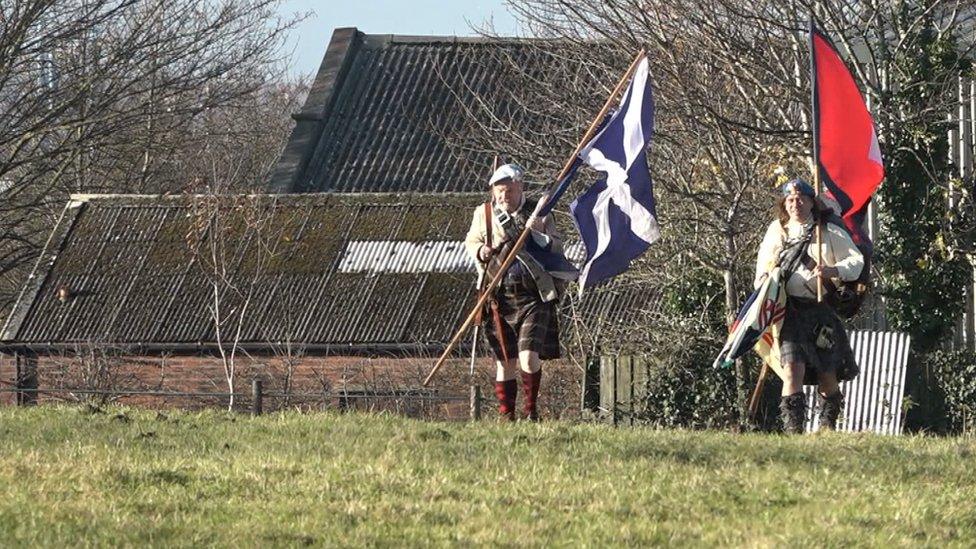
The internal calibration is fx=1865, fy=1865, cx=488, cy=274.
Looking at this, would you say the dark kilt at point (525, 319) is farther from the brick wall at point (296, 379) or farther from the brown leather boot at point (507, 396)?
the brick wall at point (296, 379)

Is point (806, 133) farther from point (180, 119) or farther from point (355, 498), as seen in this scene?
point (180, 119)

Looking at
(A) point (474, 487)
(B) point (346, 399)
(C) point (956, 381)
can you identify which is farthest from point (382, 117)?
(A) point (474, 487)

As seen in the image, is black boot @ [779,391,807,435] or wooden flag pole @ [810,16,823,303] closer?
wooden flag pole @ [810,16,823,303]

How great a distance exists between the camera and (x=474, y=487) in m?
8.44

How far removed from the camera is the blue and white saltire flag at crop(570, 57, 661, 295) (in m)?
12.7

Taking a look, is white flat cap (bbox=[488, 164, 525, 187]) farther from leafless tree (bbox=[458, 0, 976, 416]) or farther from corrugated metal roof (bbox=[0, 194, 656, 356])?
corrugated metal roof (bbox=[0, 194, 656, 356])

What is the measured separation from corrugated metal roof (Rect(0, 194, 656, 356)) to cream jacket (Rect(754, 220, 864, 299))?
1460cm

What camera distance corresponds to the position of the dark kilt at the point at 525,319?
1229cm

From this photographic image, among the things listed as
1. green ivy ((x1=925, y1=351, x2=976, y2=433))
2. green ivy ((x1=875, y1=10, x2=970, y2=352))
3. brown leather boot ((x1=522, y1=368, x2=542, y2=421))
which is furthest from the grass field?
green ivy ((x1=875, y1=10, x2=970, y2=352))

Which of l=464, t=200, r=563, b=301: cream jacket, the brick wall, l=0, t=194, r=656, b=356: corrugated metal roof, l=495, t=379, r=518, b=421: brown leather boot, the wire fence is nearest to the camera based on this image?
l=464, t=200, r=563, b=301: cream jacket

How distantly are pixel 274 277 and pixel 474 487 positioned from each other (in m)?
20.7

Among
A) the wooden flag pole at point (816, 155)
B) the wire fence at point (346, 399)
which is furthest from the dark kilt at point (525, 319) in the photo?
the wire fence at point (346, 399)

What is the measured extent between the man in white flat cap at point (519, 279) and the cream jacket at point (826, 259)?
1.42m

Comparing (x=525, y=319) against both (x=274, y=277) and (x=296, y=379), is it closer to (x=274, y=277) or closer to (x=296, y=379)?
(x=296, y=379)
